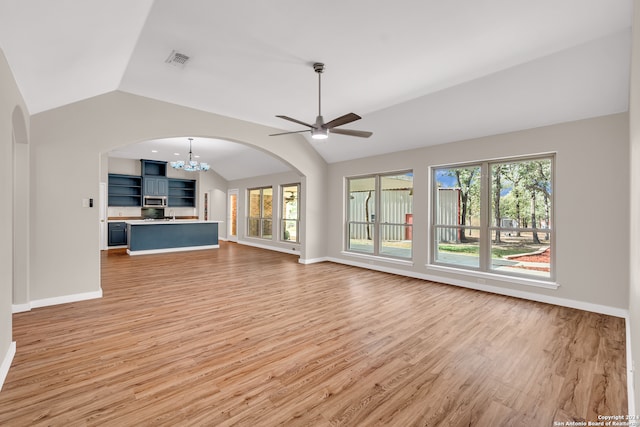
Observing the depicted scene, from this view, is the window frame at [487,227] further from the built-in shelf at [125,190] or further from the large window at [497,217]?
the built-in shelf at [125,190]

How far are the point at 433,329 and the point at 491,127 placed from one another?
320cm

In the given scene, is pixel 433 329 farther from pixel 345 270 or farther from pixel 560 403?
pixel 345 270

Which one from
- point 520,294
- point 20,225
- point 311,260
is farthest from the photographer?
point 311,260

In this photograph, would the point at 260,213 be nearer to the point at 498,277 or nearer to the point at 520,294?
the point at 498,277

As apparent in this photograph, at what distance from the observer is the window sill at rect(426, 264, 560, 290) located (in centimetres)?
411

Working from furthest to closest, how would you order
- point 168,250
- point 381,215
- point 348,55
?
point 168,250, point 381,215, point 348,55

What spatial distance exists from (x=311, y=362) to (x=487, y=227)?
3854 mm

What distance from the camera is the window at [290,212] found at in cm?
916

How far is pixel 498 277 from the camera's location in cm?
457

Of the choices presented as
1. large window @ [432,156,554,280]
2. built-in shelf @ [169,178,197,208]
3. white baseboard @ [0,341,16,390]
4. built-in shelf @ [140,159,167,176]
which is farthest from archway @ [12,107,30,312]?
built-in shelf @ [169,178,197,208]

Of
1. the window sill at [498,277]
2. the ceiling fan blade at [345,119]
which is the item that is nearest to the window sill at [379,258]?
the window sill at [498,277]

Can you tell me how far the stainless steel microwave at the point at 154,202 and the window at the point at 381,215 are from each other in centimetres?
715

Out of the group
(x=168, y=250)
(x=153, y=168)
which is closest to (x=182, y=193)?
(x=153, y=168)

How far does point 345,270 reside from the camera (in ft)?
20.4
